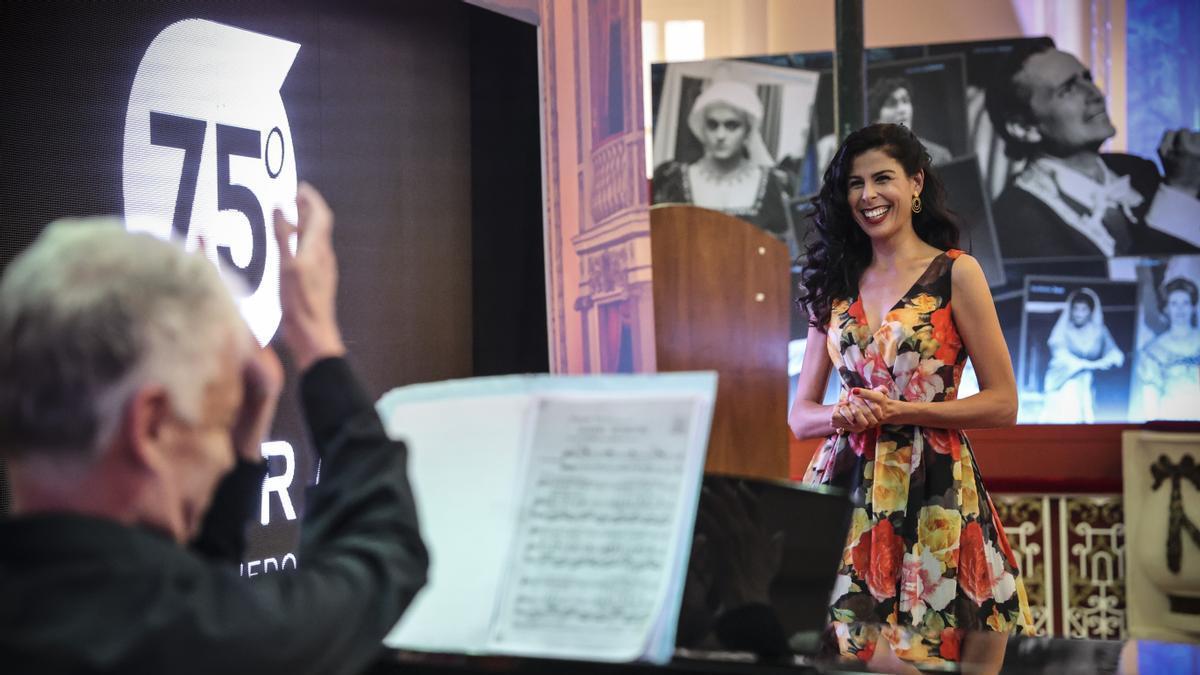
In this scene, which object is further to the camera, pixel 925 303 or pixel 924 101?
pixel 924 101

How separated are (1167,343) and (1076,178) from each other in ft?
2.74

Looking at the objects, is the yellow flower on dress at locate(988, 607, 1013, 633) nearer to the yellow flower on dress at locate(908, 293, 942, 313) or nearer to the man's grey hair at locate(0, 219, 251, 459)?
the yellow flower on dress at locate(908, 293, 942, 313)

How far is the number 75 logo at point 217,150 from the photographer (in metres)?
2.94

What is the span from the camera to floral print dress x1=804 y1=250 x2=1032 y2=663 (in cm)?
226

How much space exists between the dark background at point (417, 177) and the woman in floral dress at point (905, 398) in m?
1.03

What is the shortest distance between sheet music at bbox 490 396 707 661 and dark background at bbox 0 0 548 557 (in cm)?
213

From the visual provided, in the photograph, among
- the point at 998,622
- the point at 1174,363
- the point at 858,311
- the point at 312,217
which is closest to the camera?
the point at 312,217

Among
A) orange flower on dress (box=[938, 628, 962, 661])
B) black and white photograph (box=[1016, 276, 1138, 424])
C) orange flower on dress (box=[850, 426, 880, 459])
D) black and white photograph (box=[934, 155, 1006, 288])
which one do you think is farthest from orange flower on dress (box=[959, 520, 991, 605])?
black and white photograph (box=[934, 155, 1006, 288])

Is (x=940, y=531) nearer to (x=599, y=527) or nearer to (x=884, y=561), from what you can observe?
(x=884, y=561)

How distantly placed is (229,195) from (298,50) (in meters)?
0.52

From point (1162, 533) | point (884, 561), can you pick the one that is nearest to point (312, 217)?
point (884, 561)

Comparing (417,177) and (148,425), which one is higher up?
(417,177)

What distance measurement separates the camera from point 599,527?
1125mm

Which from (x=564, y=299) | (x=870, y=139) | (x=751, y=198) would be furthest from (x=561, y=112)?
(x=751, y=198)
